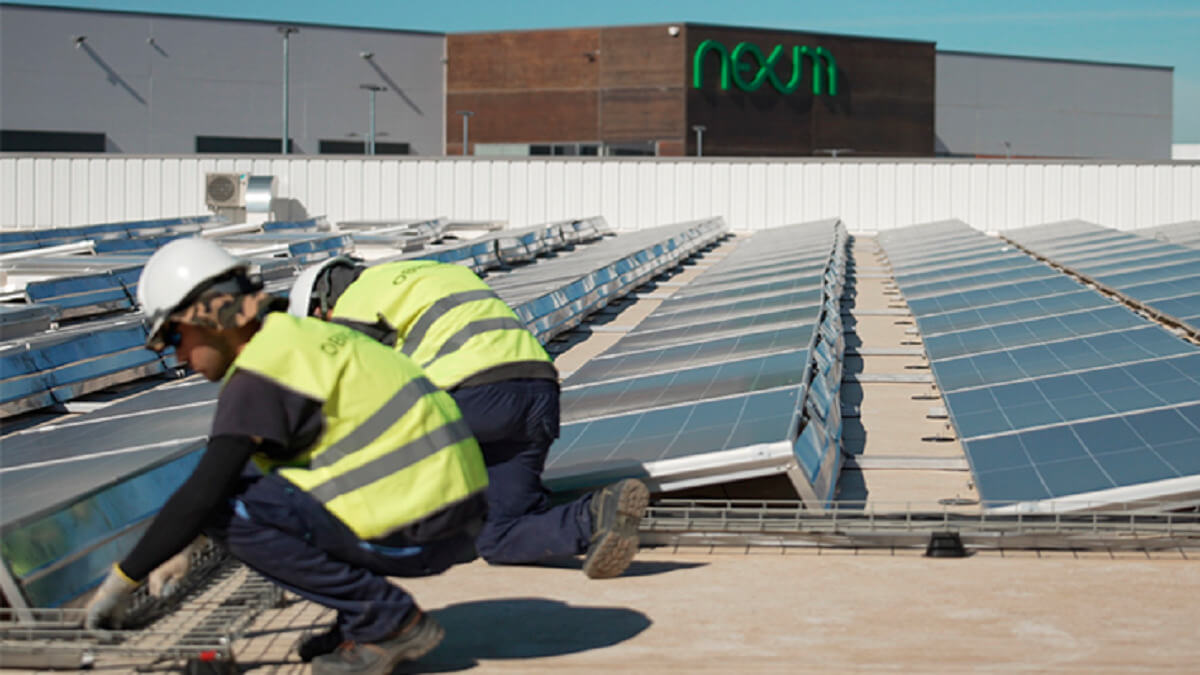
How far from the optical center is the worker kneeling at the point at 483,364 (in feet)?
19.4

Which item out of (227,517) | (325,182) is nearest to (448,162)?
(325,182)

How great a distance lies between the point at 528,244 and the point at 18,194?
1533 centimetres

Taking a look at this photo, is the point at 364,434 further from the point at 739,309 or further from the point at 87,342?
the point at 739,309

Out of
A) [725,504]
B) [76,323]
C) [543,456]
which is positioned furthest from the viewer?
[76,323]

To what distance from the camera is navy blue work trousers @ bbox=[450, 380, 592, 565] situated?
5.85 metres

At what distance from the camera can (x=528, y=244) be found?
24.1 meters

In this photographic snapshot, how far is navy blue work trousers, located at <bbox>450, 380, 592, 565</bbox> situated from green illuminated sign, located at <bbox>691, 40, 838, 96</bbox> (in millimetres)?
45627

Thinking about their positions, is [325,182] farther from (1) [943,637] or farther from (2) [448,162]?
(1) [943,637]

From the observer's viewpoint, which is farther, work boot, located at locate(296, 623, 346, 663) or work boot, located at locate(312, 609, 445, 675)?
work boot, located at locate(296, 623, 346, 663)

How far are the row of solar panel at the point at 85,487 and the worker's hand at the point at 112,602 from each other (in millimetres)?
426

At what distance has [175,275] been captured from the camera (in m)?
4.41

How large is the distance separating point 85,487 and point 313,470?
158 cm

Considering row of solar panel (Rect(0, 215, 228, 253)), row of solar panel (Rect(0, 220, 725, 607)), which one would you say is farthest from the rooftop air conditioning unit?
row of solar panel (Rect(0, 220, 725, 607))

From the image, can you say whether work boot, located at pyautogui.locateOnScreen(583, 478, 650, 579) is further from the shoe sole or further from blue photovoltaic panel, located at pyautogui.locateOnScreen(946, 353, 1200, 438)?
blue photovoltaic panel, located at pyautogui.locateOnScreen(946, 353, 1200, 438)
